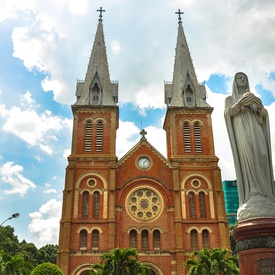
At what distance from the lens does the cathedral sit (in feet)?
100

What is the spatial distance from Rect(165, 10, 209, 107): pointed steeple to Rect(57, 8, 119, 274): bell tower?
5965mm

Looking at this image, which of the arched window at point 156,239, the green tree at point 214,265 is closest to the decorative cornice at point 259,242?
the green tree at point 214,265

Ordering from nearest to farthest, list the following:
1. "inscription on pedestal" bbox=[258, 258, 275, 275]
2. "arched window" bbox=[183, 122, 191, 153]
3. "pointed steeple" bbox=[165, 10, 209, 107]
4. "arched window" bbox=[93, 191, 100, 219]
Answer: "inscription on pedestal" bbox=[258, 258, 275, 275] → "arched window" bbox=[93, 191, 100, 219] → "arched window" bbox=[183, 122, 191, 153] → "pointed steeple" bbox=[165, 10, 209, 107]

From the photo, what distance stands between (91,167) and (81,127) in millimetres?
4348

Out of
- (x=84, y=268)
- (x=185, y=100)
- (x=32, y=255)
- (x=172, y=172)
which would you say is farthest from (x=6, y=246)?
(x=185, y=100)

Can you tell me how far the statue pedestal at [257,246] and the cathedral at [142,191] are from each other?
21593mm

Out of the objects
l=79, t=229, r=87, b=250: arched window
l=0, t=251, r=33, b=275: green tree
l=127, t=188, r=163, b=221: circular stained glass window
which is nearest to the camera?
l=0, t=251, r=33, b=275: green tree

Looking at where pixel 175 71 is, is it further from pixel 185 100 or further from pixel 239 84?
pixel 239 84

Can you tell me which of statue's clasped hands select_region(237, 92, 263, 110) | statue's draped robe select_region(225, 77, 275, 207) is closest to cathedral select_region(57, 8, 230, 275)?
statue's draped robe select_region(225, 77, 275, 207)

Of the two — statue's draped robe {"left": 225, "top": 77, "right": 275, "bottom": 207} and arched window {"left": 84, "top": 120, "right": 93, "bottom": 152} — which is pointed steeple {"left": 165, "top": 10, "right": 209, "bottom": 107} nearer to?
arched window {"left": 84, "top": 120, "right": 93, "bottom": 152}

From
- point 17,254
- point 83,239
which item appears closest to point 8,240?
point 17,254

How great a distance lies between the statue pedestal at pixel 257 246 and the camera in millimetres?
8898

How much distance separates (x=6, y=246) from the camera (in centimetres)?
3847

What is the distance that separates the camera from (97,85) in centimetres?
3884
